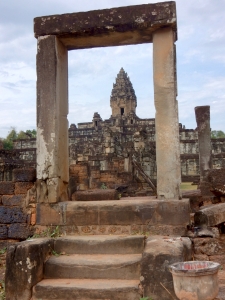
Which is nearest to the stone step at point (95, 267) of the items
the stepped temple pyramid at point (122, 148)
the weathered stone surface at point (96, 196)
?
the weathered stone surface at point (96, 196)

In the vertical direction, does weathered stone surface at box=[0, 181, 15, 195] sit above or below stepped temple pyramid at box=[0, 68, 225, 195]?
below

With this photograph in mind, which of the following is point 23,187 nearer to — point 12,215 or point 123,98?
point 12,215

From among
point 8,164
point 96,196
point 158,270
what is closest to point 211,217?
point 158,270

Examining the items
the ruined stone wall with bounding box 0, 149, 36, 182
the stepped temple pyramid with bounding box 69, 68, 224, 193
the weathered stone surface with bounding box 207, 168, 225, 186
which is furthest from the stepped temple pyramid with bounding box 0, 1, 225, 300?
the ruined stone wall with bounding box 0, 149, 36, 182

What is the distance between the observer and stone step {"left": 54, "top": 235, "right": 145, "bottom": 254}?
15.3 feet

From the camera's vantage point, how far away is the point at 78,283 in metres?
4.20

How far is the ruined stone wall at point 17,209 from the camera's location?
5566 millimetres

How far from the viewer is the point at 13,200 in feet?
18.9

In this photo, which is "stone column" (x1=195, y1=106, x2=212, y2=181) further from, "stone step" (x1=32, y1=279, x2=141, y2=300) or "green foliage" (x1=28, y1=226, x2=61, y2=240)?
"stone step" (x1=32, y1=279, x2=141, y2=300)

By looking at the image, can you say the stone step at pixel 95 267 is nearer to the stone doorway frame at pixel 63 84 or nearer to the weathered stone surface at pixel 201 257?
the weathered stone surface at pixel 201 257

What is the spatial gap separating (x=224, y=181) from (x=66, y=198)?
3001mm

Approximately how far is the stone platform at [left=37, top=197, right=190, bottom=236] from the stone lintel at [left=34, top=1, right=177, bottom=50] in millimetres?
2554

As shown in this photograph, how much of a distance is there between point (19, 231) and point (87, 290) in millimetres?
1965

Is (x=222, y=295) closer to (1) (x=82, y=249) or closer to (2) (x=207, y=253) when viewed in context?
(2) (x=207, y=253)
